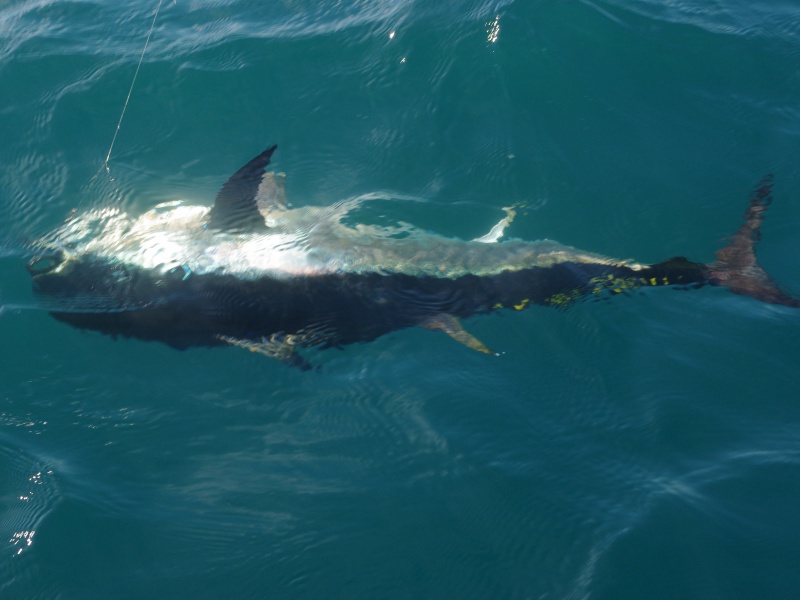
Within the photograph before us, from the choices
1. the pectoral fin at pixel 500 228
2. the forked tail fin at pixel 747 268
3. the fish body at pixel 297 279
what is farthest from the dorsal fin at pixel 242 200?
the forked tail fin at pixel 747 268

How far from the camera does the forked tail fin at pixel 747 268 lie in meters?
5.71

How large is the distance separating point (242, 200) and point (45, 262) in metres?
1.88

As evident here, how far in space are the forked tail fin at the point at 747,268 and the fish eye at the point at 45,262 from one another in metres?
5.66

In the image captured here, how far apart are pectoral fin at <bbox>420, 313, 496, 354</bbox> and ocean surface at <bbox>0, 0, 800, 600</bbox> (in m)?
0.21

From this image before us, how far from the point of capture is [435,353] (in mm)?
5605

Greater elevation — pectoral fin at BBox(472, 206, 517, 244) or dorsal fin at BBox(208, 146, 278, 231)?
dorsal fin at BBox(208, 146, 278, 231)

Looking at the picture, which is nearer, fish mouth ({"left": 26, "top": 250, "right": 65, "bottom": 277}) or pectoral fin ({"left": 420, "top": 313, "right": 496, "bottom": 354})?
pectoral fin ({"left": 420, "top": 313, "right": 496, "bottom": 354})

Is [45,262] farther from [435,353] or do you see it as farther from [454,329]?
[454,329]

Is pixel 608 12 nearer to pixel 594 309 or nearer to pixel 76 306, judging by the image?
pixel 594 309

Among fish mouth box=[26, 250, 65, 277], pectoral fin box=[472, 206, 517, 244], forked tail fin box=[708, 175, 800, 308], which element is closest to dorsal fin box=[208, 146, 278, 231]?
fish mouth box=[26, 250, 65, 277]

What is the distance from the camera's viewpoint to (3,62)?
826 centimetres

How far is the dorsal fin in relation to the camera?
229 inches

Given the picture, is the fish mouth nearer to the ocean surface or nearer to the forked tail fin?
the ocean surface

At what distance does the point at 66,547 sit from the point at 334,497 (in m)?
1.87
